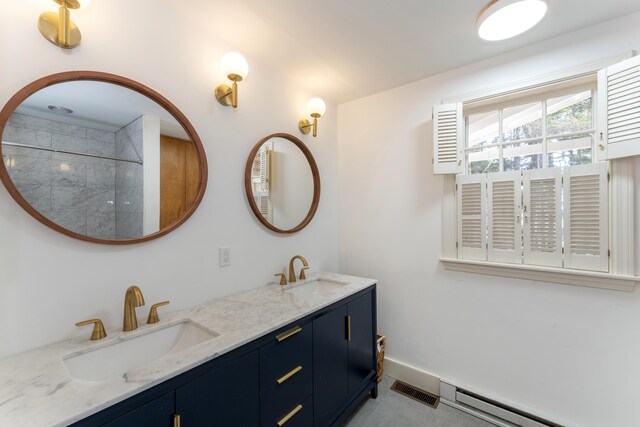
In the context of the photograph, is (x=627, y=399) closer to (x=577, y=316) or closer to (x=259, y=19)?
(x=577, y=316)

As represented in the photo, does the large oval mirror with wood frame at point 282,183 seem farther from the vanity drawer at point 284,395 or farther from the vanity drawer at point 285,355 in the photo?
the vanity drawer at point 284,395

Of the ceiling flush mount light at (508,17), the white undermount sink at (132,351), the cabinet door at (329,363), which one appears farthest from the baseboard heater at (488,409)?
the ceiling flush mount light at (508,17)

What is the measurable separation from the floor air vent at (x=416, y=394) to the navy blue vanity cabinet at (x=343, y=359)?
244 mm

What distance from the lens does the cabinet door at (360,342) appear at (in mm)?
1726

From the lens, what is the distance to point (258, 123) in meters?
1.81

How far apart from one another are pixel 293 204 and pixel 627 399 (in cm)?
224

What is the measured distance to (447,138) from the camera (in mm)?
1869

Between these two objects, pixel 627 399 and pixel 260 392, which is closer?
pixel 260 392

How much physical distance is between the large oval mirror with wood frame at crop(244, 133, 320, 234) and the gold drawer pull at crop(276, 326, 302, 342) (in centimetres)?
76

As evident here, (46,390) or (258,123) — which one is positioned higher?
(258,123)

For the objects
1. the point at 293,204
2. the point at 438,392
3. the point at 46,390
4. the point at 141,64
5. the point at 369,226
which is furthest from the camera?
the point at 369,226

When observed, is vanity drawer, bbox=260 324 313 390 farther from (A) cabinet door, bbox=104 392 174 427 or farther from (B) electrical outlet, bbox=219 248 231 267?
(B) electrical outlet, bbox=219 248 231 267

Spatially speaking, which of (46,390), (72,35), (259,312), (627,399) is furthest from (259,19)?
(627,399)

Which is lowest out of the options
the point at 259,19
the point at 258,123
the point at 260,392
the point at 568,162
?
the point at 260,392
